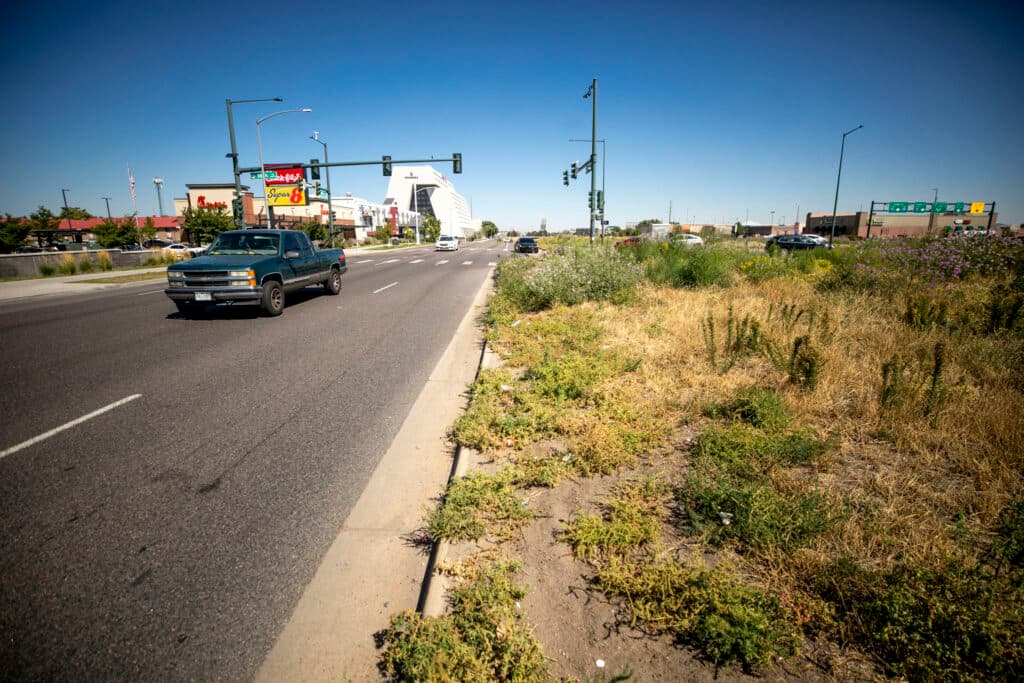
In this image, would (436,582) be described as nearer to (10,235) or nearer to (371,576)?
(371,576)

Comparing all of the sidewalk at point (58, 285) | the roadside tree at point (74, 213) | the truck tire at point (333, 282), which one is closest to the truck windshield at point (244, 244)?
the truck tire at point (333, 282)

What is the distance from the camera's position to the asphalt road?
7.46 feet

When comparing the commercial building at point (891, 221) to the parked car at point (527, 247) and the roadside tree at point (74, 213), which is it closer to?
the parked car at point (527, 247)

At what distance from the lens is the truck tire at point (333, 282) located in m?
13.5

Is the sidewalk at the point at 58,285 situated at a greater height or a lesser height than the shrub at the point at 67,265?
lesser

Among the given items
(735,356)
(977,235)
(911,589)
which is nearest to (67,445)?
(911,589)

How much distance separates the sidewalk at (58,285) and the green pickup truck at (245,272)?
905 cm

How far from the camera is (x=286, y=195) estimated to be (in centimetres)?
4278

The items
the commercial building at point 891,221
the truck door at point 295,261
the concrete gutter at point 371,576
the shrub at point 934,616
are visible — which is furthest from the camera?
the commercial building at point 891,221

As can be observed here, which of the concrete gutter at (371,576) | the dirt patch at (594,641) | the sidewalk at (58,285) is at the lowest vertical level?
the concrete gutter at (371,576)

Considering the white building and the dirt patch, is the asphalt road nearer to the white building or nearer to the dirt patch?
the dirt patch

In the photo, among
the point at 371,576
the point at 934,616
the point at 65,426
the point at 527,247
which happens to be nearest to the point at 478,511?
the point at 371,576

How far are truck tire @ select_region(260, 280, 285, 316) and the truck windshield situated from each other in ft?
2.75

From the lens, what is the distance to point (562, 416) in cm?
432
